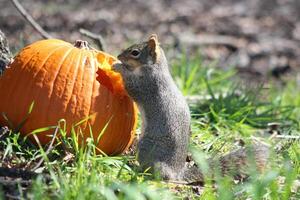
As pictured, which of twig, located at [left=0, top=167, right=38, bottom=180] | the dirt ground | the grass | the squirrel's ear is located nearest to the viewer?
the grass

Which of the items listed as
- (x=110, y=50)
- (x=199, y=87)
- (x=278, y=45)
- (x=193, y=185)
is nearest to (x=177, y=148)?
(x=193, y=185)

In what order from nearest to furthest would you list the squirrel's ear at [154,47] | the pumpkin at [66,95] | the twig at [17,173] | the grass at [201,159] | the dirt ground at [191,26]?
the grass at [201,159] < the twig at [17,173] < the pumpkin at [66,95] < the squirrel's ear at [154,47] < the dirt ground at [191,26]

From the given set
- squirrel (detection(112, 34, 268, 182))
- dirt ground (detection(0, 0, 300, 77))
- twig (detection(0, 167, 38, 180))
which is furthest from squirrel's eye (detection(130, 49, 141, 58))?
dirt ground (detection(0, 0, 300, 77))

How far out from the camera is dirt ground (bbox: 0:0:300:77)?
30.3 ft

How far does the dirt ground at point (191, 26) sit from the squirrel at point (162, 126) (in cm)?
376

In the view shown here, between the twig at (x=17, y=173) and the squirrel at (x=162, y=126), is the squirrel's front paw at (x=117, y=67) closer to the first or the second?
the squirrel at (x=162, y=126)

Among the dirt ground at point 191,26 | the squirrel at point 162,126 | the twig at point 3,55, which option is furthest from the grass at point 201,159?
the dirt ground at point 191,26

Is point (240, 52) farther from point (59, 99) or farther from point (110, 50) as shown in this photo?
point (59, 99)

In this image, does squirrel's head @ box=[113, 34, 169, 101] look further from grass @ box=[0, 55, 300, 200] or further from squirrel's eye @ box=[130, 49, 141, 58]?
grass @ box=[0, 55, 300, 200]

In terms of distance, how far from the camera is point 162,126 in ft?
14.4

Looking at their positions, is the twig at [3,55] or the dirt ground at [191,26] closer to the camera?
the twig at [3,55]

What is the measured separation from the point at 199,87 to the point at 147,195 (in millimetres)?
3464

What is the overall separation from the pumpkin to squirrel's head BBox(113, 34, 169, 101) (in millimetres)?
90

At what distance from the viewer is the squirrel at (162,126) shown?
14.3 feet
